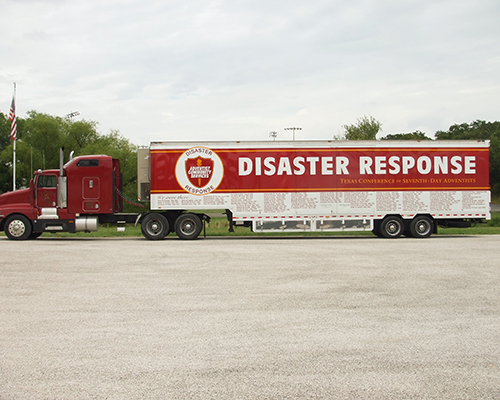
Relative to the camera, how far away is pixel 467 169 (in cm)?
2180

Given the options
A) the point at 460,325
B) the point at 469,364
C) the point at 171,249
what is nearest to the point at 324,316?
the point at 460,325

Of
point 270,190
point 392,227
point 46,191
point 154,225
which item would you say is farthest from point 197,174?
point 392,227

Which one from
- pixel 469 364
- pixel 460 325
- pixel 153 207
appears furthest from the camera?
pixel 153 207

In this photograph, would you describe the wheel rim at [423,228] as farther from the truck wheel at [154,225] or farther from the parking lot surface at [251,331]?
the truck wheel at [154,225]

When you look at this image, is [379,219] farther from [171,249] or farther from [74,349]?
[74,349]

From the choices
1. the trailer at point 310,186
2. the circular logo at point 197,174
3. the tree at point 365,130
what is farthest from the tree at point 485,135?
the circular logo at point 197,174

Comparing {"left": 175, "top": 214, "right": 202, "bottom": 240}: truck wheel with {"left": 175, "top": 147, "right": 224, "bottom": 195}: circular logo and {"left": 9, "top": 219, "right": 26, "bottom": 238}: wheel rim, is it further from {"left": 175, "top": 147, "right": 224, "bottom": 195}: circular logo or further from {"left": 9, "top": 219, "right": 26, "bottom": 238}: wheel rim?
{"left": 9, "top": 219, "right": 26, "bottom": 238}: wheel rim

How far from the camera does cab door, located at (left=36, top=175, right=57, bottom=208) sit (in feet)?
70.1

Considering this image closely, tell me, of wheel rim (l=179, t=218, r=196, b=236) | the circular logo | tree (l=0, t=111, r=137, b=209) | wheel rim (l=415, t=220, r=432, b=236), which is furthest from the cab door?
tree (l=0, t=111, r=137, b=209)

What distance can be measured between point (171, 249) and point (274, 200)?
5879 millimetres

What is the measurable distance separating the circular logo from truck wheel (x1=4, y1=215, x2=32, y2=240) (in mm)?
6339

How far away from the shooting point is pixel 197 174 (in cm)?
2117

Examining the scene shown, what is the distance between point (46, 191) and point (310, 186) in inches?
426

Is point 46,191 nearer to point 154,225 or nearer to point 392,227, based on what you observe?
point 154,225
